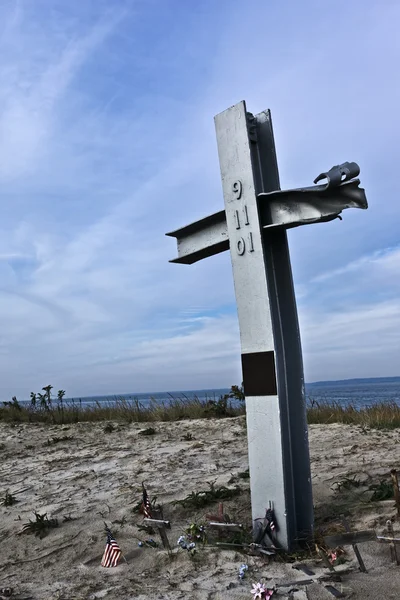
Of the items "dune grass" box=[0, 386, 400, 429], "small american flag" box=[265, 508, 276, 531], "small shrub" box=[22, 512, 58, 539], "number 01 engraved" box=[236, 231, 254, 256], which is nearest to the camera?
"small american flag" box=[265, 508, 276, 531]

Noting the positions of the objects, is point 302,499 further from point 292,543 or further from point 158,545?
point 158,545

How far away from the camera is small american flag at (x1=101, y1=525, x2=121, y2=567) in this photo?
383 cm

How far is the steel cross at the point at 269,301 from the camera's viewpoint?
3.81 m

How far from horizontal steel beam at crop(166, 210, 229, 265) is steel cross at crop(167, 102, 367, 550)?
0.11 m

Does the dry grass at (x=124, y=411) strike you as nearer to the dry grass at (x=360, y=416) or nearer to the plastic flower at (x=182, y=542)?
the dry grass at (x=360, y=416)

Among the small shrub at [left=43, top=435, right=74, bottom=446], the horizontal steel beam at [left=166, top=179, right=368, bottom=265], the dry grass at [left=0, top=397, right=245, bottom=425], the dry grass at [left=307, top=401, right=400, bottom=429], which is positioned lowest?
the dry grass at [left=307, top=401, right=400, bottom=429]

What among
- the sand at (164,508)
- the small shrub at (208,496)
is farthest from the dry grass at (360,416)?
the small shrub at (208,496)

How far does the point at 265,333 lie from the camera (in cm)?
394

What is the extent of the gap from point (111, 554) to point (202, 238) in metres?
2.38

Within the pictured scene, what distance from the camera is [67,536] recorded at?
14.7 feet

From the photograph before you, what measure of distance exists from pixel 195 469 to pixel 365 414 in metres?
4.10

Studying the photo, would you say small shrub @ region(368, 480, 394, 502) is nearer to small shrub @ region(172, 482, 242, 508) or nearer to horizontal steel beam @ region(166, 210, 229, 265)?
small shrub @ region(172, 482, 242, 508)

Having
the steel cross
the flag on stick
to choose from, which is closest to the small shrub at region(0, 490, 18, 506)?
the flag on stick

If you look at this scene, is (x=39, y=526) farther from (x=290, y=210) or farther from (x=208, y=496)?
(x=290, y=210)
